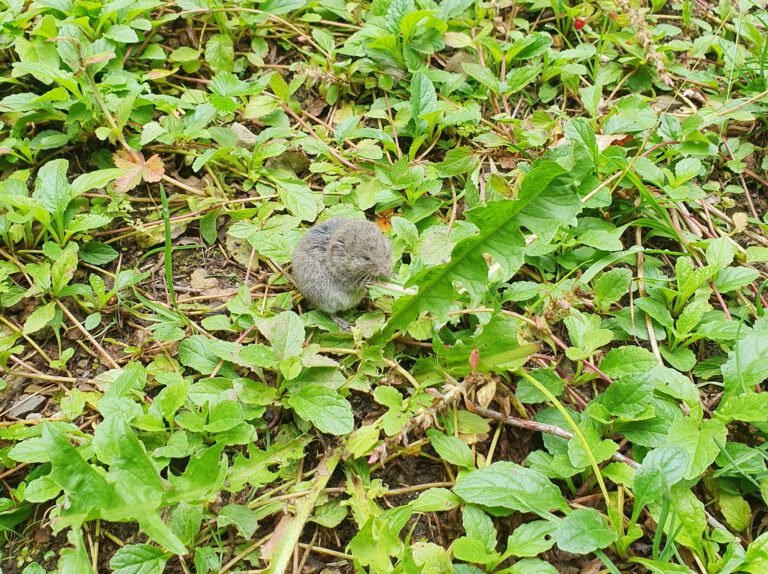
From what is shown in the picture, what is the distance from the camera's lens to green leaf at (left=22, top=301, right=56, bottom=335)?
341cm

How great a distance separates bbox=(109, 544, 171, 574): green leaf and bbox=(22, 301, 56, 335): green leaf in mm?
1420

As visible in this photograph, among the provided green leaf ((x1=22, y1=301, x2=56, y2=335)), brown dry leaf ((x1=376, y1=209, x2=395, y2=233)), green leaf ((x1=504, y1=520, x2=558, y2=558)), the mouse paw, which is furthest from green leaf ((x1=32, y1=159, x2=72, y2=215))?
green leaf ((x1=504, y1=520, x2=558, y2=558))

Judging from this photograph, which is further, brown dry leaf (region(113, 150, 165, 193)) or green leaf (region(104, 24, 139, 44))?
green leaf (region(104, 24, 139, 44))

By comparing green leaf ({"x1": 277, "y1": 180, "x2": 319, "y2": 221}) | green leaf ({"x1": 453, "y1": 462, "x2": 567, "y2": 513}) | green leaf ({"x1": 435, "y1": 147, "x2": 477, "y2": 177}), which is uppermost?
green leaf ({"x1": 435, "y1": 147, "x2": 477, "y2": 177})

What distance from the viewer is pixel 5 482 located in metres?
2.96

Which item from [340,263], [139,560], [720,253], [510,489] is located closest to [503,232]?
[340,263]

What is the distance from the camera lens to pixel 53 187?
3746mm

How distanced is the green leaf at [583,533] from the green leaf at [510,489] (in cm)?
14

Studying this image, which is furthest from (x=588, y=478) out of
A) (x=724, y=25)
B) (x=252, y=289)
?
(x=724, y=25)

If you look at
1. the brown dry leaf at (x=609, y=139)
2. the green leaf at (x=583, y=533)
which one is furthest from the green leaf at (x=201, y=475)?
the brown dry leaf at (x=609, y=139)

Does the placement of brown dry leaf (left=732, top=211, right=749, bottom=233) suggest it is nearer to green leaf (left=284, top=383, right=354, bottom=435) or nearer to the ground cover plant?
the ground cover plant

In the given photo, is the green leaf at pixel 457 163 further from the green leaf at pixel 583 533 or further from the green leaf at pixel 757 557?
the green leaf at pixel 757 557

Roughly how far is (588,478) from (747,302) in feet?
4.88

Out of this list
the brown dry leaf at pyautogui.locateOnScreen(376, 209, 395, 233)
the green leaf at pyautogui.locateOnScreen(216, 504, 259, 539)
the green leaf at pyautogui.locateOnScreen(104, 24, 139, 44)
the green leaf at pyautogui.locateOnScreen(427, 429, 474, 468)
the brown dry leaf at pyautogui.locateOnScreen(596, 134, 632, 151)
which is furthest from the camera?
the green leaf at pyautogui.locateOnScreen(104, 24, 139, 44)
